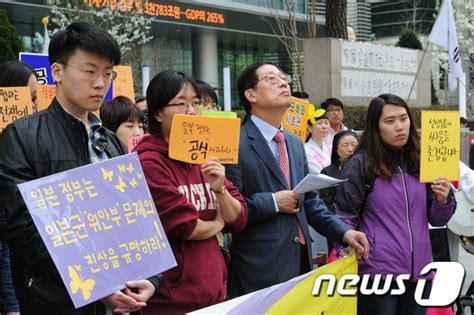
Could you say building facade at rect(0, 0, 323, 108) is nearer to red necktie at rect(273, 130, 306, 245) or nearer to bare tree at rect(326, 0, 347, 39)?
bare tree at rect(326, 0, 347, 39)

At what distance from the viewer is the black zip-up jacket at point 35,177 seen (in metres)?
2.72

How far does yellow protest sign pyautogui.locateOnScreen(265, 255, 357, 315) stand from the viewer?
3348 mm

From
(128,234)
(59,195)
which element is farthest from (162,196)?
(59,195)

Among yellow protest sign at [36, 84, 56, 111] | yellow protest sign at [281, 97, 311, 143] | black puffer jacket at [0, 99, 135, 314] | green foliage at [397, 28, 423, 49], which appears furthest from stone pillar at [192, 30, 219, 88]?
black puffer jacket at [0, 99, 135, 314]

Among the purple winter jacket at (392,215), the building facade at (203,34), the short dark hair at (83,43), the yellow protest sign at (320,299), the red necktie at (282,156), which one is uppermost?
the building facade at (203,34)

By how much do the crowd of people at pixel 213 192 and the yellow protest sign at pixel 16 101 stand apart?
25 centimetres

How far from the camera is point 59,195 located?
2617 mm

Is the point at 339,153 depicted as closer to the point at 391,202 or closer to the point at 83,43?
the point at 391,202

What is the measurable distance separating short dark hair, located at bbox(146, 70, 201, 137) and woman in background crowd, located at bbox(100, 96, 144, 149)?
136 cm

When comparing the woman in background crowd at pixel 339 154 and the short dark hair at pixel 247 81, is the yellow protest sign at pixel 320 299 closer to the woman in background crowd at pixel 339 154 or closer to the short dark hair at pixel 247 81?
the short dark hair at pixel 247 81

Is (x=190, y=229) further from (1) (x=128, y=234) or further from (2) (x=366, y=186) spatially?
(2) (x=366, y=186)

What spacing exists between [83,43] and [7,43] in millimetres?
12158

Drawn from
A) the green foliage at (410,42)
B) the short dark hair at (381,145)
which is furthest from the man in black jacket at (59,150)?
the green foliage at (410,42)

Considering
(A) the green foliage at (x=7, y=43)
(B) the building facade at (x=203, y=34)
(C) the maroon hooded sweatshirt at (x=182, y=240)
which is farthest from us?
(B) the building facade at (x=203, y=34)
